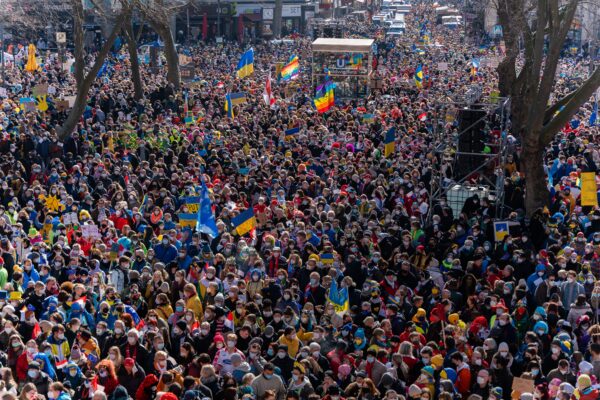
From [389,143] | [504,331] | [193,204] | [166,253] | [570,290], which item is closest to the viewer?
[504,331]

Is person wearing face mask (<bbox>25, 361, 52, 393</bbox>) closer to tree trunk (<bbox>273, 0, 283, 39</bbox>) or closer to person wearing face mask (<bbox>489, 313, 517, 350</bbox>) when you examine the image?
person wearing face mask (<bbox>489, 313, 517, 350</bbox>)

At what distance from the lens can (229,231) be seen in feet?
54.7

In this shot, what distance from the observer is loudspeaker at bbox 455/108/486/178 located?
2045 centimetres

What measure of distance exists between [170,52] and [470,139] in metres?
17.9

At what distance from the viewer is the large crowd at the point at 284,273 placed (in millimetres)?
11047

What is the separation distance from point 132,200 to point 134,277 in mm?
4324

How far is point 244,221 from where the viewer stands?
628 inches

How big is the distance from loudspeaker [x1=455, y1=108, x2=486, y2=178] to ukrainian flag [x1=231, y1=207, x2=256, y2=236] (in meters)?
5.74

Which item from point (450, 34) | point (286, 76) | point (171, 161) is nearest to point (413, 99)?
point (286, 76)

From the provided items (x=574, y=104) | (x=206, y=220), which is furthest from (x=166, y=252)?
(x=574, y=104)

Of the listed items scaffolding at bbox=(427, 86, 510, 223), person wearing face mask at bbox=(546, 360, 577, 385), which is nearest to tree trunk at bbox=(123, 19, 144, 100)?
scaffolding at bbox=(427, 86, 510, 223)

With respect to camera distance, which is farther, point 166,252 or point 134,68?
point 134,68

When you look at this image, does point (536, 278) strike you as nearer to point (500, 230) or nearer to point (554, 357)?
point (500, 230)

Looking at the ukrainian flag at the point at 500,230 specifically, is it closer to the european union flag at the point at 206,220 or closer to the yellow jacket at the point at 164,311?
the european union flag at the point at 206,220
